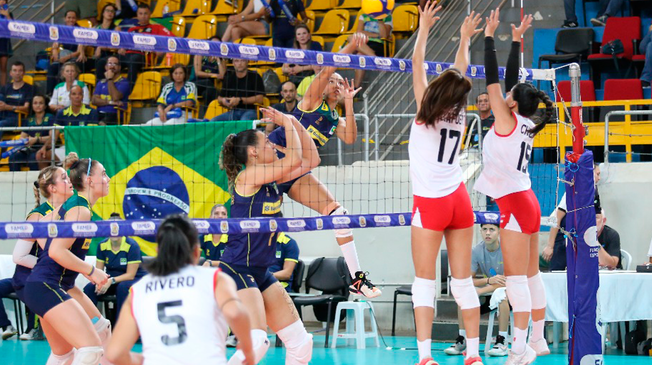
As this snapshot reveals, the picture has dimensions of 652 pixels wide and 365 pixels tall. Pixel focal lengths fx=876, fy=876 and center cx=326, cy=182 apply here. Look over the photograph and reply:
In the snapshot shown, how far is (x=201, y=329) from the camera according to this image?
4047 mm

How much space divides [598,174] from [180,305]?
25.4ft

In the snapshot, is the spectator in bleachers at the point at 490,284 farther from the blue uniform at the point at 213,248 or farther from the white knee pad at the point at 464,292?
the white knee pad at the point at 464,292

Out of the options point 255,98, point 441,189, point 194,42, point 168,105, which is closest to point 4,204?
point 168,105

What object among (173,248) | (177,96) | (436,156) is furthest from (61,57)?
(173,248)

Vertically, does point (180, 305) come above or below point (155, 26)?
below

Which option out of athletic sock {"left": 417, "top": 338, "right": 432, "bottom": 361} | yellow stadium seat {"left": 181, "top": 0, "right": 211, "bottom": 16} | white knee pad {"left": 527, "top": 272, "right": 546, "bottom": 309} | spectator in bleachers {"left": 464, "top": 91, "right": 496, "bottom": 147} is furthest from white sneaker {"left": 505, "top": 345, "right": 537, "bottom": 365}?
yellow stadium seat {"left": 181, "top": 0, "right": 211, "bottom": 16}

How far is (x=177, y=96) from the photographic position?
13.7 meters

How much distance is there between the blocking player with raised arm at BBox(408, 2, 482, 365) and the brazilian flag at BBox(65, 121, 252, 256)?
21.0 feet

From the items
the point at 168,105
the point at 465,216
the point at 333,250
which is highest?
the point at 168,105

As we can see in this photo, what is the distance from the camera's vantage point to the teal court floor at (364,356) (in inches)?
355

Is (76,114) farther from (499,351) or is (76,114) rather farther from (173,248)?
(173,248)

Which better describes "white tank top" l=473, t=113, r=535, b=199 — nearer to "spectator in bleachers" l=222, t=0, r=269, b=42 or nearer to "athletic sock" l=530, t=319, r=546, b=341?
"athletic sock" l=530, t=319, r=546, b=341

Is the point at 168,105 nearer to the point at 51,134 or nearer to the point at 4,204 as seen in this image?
the point at 51,134

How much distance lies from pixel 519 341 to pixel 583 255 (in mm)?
964
